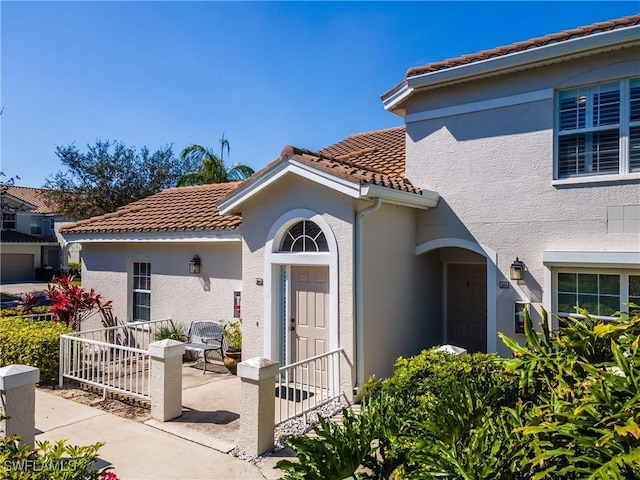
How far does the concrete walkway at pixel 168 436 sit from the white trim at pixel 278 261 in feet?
4.75

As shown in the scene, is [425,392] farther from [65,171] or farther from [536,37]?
[65,171]

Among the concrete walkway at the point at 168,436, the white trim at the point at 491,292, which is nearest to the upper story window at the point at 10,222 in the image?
the concrete walkway at the point at 168,436

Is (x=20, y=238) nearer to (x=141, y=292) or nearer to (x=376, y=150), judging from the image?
(x=141, y=292)

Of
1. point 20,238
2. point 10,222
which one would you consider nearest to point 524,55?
point 20,238

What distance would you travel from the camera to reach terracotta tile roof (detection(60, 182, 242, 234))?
1176cm

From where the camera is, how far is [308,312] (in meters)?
9.40

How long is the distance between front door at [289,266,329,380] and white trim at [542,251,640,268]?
4772mm

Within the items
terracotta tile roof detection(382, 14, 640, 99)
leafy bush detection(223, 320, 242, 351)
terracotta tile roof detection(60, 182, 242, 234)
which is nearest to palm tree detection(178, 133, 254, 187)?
terracotta tile roof detection(60, 182, 242, 234)

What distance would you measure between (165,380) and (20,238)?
153 ft

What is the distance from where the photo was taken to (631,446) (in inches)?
134

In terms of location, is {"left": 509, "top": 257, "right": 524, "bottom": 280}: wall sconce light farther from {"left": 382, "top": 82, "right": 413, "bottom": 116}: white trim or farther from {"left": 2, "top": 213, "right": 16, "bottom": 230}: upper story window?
{"left": 2, "top": 213, "right": 16, "bottom": 230}: upper story window

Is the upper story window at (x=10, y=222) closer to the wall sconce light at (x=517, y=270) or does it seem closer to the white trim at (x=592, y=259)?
the wall sconce light at (x=517, y=270)

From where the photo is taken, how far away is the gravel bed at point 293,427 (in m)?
6.32

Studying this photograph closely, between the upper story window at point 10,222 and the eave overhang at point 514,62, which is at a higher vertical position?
the eave overhang at point 514,62
